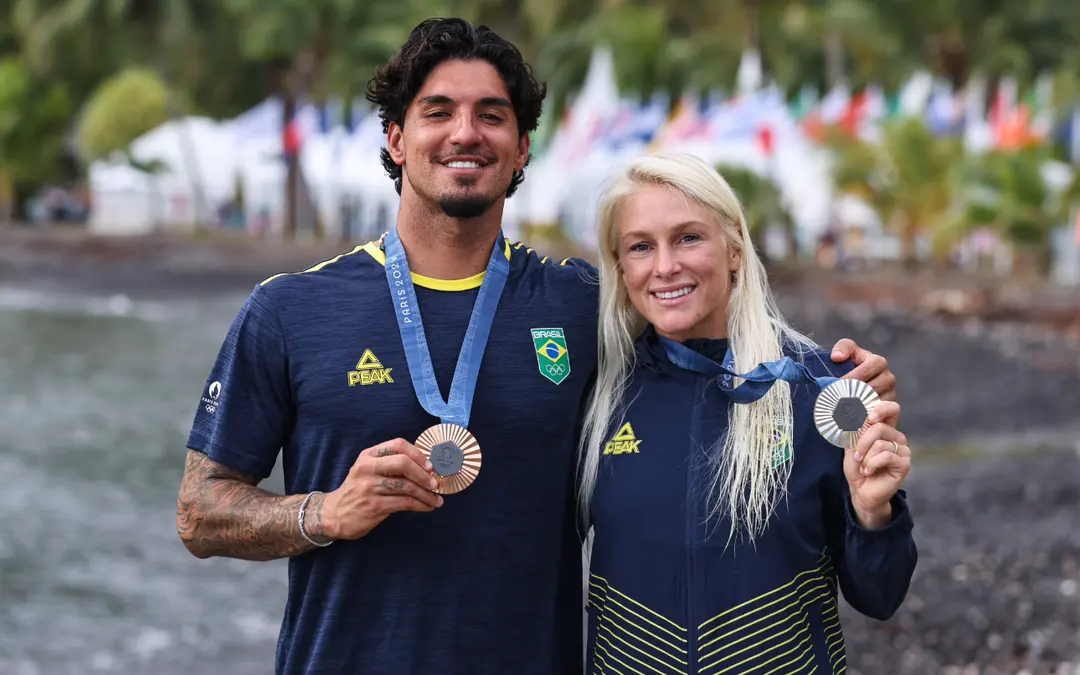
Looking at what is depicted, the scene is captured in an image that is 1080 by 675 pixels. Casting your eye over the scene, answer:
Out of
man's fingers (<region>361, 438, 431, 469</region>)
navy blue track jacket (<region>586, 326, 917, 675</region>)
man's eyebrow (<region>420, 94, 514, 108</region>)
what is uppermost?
man's eyebrow (<region>420, 94, 514, 108</region>)

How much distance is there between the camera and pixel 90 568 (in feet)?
40.2

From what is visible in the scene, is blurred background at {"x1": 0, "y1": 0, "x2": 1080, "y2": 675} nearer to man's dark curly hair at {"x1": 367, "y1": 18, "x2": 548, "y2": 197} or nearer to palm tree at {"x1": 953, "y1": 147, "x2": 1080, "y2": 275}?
palm tree at {"x1": 953, "y1": 147, "x2": 1080, "y2": 275}

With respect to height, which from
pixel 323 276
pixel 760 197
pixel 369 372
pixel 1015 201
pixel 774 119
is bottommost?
pixel 369 372

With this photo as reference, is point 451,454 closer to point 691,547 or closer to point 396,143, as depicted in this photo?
point 691,547

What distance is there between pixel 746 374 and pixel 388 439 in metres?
0.86

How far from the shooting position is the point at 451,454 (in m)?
2.88

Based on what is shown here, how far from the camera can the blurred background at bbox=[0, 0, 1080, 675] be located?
1049cm

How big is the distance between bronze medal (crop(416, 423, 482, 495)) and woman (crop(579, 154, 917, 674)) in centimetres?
42

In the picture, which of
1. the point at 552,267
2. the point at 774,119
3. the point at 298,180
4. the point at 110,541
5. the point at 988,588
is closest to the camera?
the point at 552,267

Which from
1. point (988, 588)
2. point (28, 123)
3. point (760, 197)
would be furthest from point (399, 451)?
point (28, 123)

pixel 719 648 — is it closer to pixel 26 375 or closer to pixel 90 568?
pixel 90 568

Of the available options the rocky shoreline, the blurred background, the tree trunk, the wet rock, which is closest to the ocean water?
the blurred background

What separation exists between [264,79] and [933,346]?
47871mm

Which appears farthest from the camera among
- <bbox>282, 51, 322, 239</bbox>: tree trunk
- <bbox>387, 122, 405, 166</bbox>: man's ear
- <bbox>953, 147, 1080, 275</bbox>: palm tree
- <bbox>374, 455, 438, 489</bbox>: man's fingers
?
<bbox>282, 51, 322, 239</bbox>: tree trunk
